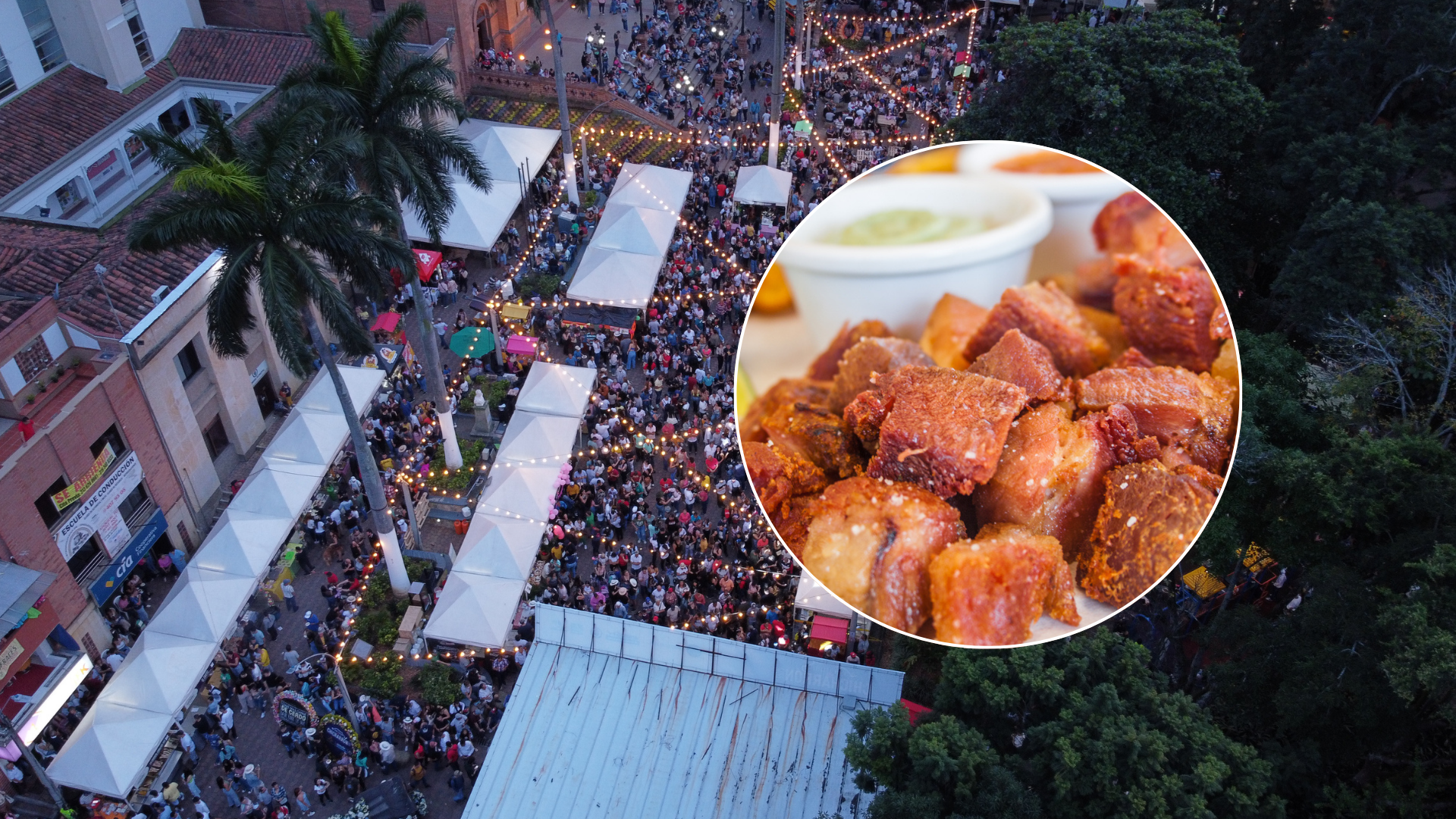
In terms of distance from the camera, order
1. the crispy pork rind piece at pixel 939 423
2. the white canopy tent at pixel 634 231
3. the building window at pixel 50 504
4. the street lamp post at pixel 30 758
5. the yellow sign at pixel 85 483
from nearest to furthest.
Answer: the crispy pork rind piece at pixel 939 423 < the street lamp post at pixel 30 758 < the building window at pixel 50 504 < the yellow sign at pixel 85 483 < the white canopy tent at pixel 634 231

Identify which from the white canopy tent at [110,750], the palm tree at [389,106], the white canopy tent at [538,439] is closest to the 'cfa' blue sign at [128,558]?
the white canopy tent at [110,750]

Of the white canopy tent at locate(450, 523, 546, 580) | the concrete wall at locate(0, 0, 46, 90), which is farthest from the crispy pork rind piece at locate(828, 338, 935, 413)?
the concrete wall at locate(0, 0, 46, 90)

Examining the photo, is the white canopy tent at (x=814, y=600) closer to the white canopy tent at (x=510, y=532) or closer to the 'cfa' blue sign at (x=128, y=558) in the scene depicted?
the white canopy tent at (x=510, y=532)

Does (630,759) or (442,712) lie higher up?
(630,759)

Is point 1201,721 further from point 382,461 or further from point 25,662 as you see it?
point 25,662

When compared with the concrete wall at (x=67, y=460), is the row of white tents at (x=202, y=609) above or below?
below

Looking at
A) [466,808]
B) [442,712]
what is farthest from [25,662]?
[466,808]
